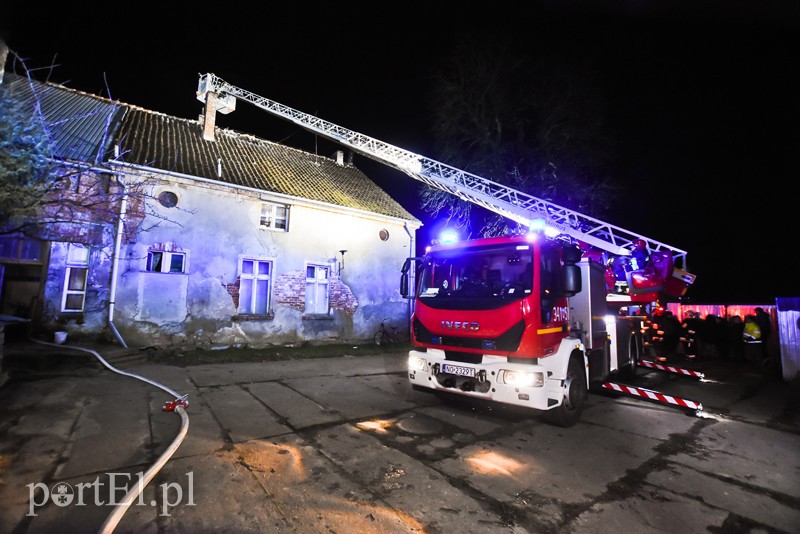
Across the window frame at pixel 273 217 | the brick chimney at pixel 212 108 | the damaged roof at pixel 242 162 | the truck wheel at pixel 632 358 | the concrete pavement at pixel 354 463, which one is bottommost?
the concrete pavement at pixel 354 463

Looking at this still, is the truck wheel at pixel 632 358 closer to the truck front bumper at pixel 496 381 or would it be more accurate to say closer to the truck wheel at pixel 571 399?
the truck wheel at pixel 571 399

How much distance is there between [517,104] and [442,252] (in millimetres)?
15824

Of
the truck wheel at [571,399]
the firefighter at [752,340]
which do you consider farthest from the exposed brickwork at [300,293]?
the firefighter at [752,340]

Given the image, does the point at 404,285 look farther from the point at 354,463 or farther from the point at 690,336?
the point at 690,336

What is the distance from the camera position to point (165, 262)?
405 inches

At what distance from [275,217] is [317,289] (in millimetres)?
2894

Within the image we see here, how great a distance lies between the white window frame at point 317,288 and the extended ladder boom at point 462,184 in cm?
487

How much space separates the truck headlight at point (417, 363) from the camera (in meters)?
5.83

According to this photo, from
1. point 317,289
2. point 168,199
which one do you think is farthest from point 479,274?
point 168,199

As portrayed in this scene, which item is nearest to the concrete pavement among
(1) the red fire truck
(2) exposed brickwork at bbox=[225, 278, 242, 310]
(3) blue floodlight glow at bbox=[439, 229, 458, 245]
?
(1) the red fire truck

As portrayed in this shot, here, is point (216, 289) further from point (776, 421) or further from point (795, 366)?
point (795, 366)

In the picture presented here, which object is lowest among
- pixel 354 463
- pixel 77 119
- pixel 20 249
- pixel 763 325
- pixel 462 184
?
pixel 354 463

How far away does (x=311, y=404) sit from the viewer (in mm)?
6117

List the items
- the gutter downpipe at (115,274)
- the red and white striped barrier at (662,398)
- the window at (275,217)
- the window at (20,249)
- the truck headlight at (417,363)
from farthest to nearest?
the window at (275,217)
the gutter downpipe at (115,274)
the window at (20,249)
the red and white striped barrier at (662,398)
the truck headlight at (417,363)
